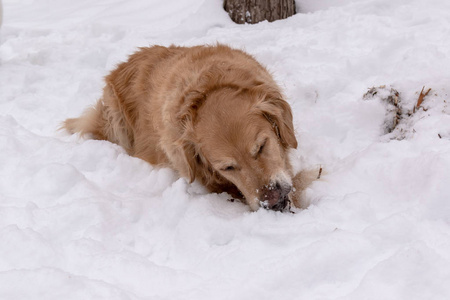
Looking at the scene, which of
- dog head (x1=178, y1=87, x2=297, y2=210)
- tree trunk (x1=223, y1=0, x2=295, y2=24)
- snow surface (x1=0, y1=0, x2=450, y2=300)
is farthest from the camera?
tree trunk (x1=223, y1=0, x2=295, y2=24)

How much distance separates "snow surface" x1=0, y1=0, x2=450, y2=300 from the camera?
216 cm

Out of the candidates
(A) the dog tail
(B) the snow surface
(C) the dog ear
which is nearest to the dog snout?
(B) the snow surface

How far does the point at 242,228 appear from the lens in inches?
106

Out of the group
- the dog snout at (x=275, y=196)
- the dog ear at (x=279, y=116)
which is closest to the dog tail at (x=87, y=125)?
the dog ear at (x=279, y=116)

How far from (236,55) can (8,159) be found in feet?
6.36

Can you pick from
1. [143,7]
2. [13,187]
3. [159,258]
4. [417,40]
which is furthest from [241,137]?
[143,7]

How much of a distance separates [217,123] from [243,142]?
0.74ft

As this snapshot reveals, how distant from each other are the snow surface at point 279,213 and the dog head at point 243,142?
16cm

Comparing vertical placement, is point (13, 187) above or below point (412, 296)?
below

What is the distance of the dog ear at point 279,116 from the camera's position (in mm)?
3203

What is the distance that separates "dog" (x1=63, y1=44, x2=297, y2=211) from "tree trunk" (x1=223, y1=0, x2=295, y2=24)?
82.1 inches

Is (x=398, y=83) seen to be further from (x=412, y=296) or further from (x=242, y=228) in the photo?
(x=412, y=296)

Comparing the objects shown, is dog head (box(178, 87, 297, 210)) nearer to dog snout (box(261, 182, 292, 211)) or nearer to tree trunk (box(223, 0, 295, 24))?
dog snout (box(261, 182, 292, 211))

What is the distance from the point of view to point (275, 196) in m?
2.88
